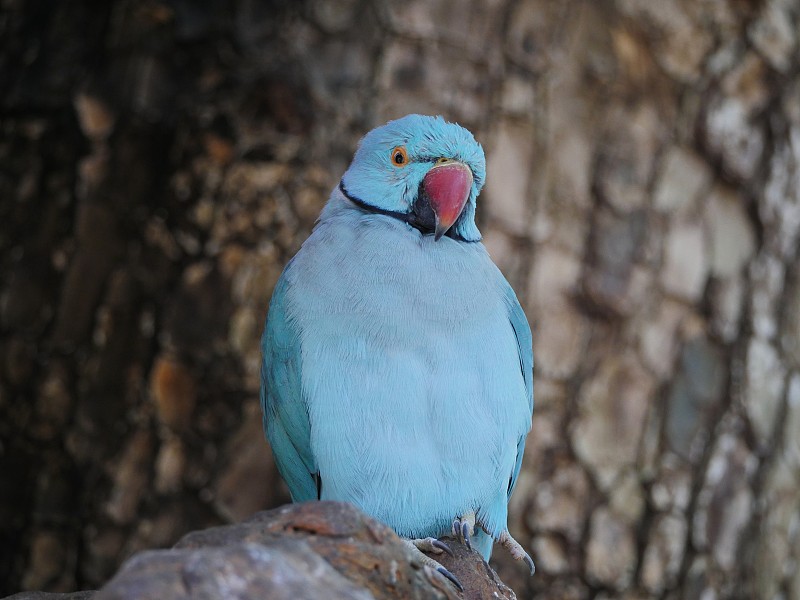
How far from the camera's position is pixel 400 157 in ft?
9.59

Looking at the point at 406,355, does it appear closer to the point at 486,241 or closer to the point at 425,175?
the point at 425,175

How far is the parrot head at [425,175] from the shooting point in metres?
2.82

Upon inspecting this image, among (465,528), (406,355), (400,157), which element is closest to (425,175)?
(400,157)

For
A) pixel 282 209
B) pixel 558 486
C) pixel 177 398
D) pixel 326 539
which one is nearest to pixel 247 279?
pixel 282 209

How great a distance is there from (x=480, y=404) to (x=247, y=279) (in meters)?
1.36

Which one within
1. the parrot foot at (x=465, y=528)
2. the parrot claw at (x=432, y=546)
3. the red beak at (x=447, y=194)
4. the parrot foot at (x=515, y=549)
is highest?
the red beak at (x=447, y=194)

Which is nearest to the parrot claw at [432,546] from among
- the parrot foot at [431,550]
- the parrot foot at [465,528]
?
the parrot foot at [431,550]

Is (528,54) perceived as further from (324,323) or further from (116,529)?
(116,529)

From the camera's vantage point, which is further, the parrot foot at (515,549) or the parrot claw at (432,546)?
the parrot foot at (515,549)

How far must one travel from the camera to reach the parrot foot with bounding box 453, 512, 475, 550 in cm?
260

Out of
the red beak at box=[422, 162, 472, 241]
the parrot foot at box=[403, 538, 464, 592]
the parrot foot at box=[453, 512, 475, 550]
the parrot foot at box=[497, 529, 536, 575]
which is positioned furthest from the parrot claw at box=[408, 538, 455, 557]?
the red beak at box=[422, 162, 472, 241]

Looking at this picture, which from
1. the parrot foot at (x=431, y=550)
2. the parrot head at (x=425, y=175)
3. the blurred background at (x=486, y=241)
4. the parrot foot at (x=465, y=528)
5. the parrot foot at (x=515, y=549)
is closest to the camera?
the parrot foot at (x=431, y=550)

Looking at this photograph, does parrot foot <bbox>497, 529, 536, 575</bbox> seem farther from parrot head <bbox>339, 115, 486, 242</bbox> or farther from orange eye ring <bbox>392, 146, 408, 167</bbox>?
orange eye ring <bbox>392, 146, 408, 167</bbox>

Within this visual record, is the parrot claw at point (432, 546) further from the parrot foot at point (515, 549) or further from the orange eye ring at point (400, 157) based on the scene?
the orange eye ring at point (400, 157)
